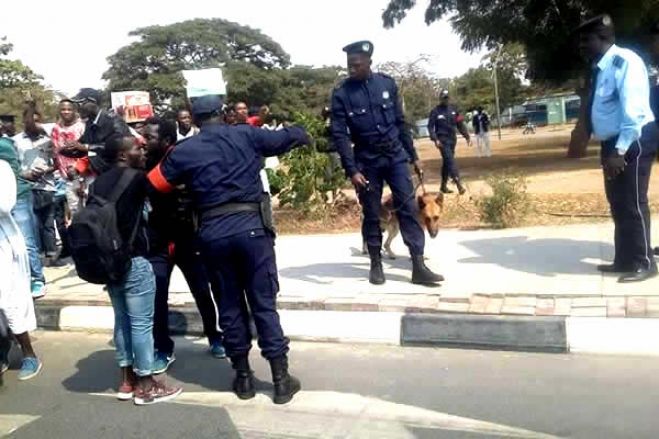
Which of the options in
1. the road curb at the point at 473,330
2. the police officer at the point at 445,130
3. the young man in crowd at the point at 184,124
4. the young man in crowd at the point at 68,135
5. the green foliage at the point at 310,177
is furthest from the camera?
the police officer at the point at 445,130

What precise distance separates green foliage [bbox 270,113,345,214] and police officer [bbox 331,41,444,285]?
3.91 meters

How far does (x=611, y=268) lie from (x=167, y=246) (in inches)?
136

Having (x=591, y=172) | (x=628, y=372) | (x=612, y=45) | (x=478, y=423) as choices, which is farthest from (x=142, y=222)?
(x=591, y=172)

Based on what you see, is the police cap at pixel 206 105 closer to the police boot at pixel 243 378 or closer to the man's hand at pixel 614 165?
the police boot at pixel 243 378

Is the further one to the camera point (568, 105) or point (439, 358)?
point (568, 105)

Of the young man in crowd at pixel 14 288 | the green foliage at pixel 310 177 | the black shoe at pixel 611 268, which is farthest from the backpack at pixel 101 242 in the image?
the green foliage at pixel 310 177

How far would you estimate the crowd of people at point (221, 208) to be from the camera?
4.36m

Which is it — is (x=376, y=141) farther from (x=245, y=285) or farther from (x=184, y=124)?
(x=184, y=124)

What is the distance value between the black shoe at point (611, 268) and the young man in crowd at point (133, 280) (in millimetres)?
3467

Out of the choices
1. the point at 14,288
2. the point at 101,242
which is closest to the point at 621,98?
the point at 101,242

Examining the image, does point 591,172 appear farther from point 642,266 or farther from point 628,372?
point 628,372

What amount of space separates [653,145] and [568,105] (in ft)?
184

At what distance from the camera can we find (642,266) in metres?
5.70

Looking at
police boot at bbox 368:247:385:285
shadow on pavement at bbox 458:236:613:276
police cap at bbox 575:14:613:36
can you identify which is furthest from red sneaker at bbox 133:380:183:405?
police cap at bbox 575:14:613:36
